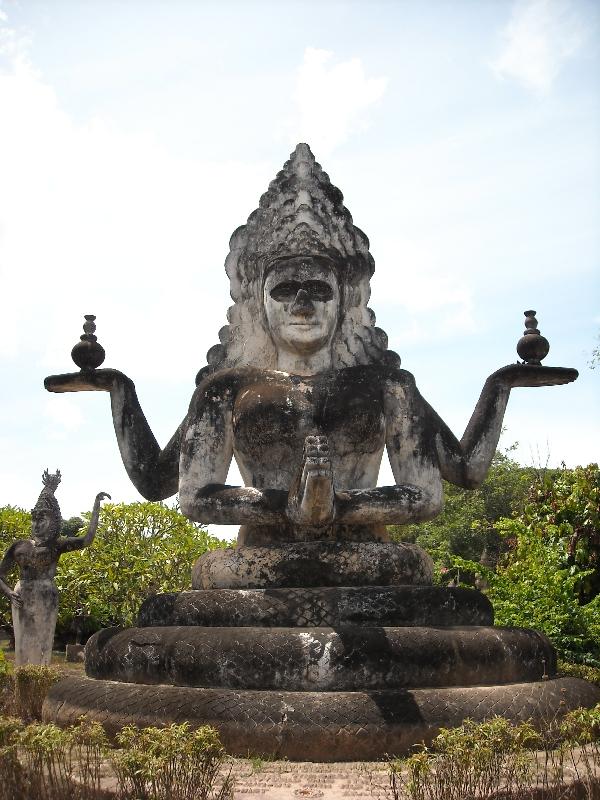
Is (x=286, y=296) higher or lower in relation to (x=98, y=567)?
higher

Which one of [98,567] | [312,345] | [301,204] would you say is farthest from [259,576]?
[98,567]

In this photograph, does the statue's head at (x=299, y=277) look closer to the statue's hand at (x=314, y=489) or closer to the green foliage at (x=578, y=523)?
the statue's hand at (x=314, y=489)

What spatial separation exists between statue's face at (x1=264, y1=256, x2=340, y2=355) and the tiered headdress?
328 inches

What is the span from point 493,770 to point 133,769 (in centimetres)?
191

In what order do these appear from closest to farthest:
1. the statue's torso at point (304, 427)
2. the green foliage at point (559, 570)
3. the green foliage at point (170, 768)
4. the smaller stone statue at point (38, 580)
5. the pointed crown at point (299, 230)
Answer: the green foliage at point (170, 768) → the statue's torso at point (304, 427) → the pointed crown at point (299, 230) → the green foliage at point (559, 570) → the smaller stone statue at point (38, 580)

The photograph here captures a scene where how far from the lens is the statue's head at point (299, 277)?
8.77m

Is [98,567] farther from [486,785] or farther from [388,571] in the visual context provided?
[486,785]

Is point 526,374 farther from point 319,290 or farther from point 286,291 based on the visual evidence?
point 286,291

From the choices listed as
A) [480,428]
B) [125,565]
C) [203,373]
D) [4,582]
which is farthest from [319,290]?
[125,565]

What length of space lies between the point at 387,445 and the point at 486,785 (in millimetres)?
4167

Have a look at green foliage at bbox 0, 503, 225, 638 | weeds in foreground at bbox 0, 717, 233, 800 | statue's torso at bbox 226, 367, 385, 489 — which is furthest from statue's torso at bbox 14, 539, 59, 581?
weeds in foreground at bbox 0, 717, 233, 800

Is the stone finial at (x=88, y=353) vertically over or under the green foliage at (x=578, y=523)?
over

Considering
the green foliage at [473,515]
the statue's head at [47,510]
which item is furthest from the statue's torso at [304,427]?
the green foliage at [473,515]

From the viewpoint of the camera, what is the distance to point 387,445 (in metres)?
8.41
